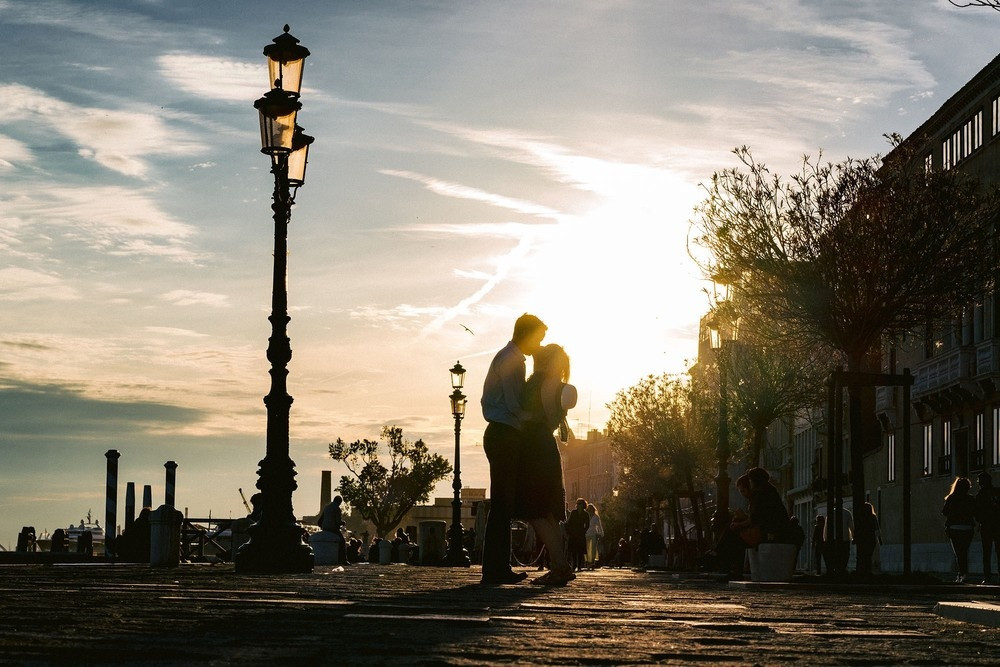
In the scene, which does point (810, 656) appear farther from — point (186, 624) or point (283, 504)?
point (283, 504)

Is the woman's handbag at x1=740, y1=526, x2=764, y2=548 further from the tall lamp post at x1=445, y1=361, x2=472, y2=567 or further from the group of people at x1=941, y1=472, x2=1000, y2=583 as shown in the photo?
the tall lamp post at x1=445, y1=361, x2=472, y2=567

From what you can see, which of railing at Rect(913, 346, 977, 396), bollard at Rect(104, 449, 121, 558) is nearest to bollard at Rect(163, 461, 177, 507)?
bollard at Rect(104, 449, 121, 558)

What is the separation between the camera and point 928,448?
159ft

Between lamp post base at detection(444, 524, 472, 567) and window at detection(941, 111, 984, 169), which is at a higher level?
window at detection(941, 111, 984, 169)

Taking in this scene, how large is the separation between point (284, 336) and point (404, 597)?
8078 millimetres

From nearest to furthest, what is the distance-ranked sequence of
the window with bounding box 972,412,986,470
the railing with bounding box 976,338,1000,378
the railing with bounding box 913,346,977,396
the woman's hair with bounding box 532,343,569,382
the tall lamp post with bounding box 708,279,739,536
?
the woman's hair with bounding box 532,343,569,382 < the tall lamp post with bounding box 708,279,739,536 < the railing with bounding box 976,338,1000,378 < the window with bounding box 972,412,986,470 < the railing with bounding box 913,346,977,396

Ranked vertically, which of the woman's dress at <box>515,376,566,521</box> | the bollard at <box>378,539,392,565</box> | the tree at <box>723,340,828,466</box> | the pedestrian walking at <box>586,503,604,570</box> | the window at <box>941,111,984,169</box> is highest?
the window at <box>941,111,984,169</box>

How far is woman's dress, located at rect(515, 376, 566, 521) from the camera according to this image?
13.2m

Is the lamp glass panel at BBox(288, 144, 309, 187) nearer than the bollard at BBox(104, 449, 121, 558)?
Yes

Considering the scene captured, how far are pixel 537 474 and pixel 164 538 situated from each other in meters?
12.3

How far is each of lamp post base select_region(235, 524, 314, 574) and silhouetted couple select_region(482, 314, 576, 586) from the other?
419 centimetres

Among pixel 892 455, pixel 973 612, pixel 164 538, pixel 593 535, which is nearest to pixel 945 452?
pixel 892 455

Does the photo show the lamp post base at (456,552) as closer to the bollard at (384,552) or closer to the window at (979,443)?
the bollard at (384,552)

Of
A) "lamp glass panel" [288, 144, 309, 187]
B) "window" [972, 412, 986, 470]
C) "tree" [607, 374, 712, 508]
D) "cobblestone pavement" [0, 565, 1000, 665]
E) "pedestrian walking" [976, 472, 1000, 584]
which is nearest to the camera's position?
"cobblestone pavement" [0, 565, 1000, 665]
